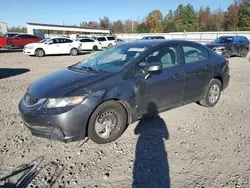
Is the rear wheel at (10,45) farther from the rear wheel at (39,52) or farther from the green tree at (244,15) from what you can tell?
the green tree at (244,15)

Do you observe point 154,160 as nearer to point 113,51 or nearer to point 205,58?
point 113,51

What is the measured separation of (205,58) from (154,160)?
9.24 ft

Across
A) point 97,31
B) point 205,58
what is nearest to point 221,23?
point 97,31

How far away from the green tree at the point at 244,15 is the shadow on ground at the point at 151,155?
54839 millimetres

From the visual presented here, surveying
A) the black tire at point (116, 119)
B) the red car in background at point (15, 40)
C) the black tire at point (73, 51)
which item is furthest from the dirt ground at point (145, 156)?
the red car in background at point (15, 40)

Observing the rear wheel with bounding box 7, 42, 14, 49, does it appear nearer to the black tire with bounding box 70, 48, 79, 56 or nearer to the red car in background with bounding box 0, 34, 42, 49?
the red car in background with bounding box 0, 34, 42, 49

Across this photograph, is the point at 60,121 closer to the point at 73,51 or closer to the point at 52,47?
the point at 52,47

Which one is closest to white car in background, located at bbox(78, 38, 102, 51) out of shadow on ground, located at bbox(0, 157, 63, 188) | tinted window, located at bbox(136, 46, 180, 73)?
tinted window, located at bbox(136, 46, 180, 73)

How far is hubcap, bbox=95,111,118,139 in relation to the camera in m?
3.20

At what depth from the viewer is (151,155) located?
3008 millimetres

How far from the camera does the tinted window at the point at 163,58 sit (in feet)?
11.8

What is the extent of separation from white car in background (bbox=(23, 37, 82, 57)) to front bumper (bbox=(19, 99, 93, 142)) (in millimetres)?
14268

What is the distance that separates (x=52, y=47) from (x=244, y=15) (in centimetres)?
5108

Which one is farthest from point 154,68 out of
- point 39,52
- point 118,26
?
point 118,26
